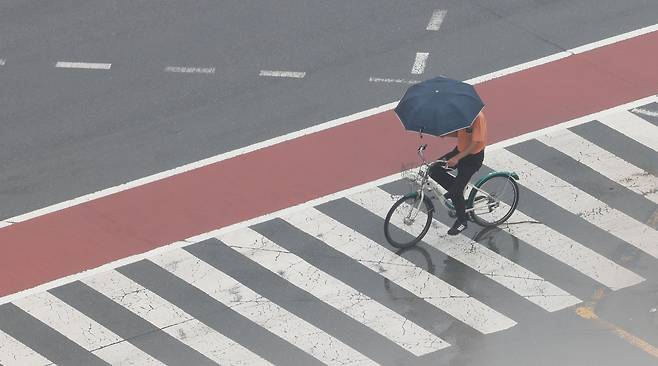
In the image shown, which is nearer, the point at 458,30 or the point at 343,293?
the point at 343,293

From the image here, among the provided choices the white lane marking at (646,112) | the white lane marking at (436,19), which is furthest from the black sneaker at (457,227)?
the white lane marking at (436,19)

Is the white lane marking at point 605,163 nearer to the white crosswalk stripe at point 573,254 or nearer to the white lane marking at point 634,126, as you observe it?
the white lane marking at point 634,126

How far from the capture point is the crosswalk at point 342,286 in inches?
564

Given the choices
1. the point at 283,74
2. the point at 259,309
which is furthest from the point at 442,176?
the point at 283,74

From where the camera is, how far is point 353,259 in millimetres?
15406

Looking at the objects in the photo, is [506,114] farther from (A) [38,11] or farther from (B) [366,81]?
(A) [38,11]

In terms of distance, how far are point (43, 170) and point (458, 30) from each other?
642 cm

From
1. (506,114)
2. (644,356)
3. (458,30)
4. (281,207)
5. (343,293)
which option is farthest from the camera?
(458,30)

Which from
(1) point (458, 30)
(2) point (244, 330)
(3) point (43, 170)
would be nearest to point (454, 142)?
(1) point (458, 30)

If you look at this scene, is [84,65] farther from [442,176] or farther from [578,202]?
[578,202]

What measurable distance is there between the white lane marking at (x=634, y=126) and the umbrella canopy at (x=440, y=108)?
3475 millimetres

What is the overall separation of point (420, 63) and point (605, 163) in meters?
3.26

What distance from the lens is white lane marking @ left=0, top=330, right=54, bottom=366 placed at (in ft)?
47.0

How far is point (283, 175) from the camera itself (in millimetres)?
16828
